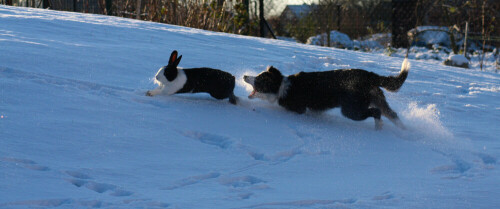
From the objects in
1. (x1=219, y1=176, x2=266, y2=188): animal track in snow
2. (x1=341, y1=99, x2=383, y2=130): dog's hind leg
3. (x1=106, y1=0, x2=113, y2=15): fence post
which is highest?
(x1=106, y1=0, x2=113, y2=15): fence post

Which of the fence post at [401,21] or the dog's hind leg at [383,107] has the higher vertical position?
the fence post at [401,21]

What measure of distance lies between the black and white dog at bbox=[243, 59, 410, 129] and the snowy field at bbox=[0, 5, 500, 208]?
13 centimetres

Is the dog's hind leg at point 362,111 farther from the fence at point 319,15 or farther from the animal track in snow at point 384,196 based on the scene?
the fence at point 319,15

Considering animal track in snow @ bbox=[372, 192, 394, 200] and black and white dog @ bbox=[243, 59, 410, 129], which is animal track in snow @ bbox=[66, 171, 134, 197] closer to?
animal track in snow @ bbox=[372, 192, 394, 200]

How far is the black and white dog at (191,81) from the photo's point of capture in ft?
15.5

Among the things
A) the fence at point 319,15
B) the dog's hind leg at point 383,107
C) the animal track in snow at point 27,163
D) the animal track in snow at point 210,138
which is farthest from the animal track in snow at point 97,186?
the fence at point 319,15

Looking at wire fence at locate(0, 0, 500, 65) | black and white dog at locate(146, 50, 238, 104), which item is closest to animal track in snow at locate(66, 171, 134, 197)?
black and white dog at locate(146, 50, 238, 104)

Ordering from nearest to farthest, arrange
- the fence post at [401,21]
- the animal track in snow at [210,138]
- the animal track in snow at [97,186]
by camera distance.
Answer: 1. the animal track in snow at [97,186]
2. the animal track in snow at [210,138]
3. the fence post at [401,21]

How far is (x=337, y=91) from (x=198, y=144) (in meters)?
1.52

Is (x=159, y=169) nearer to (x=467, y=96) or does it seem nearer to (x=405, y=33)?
(x=467, y=96)

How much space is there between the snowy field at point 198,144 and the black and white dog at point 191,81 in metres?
0.11

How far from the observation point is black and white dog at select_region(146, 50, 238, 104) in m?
4.72

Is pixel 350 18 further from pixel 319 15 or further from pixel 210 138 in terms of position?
pixel 210 138

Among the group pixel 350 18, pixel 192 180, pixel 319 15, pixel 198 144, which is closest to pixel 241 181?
pixel 192 180
